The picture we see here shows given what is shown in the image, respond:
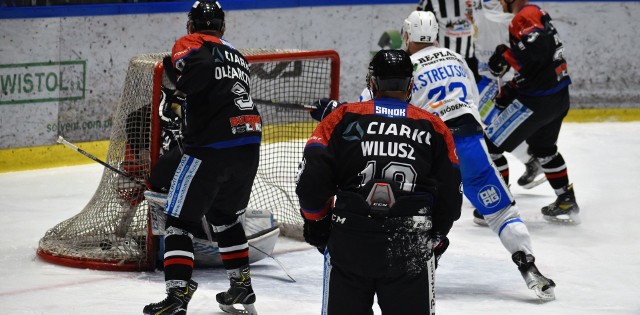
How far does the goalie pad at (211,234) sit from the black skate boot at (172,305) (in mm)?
644

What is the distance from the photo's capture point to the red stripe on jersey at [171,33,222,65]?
14.6 feet

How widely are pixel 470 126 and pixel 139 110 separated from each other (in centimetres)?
156

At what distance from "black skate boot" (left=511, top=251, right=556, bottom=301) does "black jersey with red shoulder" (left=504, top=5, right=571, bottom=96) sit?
1.64 metres

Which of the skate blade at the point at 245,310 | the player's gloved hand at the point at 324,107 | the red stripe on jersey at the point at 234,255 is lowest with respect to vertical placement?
the skate blade at the point at 245,310

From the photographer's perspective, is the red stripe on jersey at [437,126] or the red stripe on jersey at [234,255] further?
the red stripe on jersey at [234,255]

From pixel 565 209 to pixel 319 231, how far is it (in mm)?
3610

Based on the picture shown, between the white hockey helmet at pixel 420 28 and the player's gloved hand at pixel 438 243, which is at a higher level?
the white hockey helmet at pixel 420 28

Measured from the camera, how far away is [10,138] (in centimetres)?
739

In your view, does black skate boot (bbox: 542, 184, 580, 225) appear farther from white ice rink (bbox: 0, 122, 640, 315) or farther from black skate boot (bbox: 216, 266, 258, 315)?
black skate boot (bbox: 216, 266, 258, 315)

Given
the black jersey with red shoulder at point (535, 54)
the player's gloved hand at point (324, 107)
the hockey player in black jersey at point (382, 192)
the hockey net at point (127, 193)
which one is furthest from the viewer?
the black jersey with red shoulder at point (535, 54)

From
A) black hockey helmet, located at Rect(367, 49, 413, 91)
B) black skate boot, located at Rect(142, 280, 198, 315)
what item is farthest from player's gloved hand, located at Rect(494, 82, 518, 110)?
black hockey helmet, located at Rect(367, 49, 413, 91)

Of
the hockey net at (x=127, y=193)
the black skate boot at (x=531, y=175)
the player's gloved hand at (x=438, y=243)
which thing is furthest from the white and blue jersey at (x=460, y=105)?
the black skate boot at (x=531, y=175)

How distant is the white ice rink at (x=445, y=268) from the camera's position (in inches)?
194

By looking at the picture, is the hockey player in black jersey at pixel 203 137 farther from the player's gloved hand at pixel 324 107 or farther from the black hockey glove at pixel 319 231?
the black hockey glove at pixel 319 231
